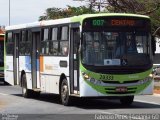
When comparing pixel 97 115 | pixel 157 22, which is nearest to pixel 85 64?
pixel 97 115

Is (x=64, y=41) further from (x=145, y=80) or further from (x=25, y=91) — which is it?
(x=25, y=91)

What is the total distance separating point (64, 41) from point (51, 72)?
164 cm

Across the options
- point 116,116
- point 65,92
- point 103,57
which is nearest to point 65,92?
point 65,92

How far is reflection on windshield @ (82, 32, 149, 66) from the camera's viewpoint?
735 inches

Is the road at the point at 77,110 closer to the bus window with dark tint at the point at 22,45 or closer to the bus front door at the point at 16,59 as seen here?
the bus window with dark tint at the point at 22,45

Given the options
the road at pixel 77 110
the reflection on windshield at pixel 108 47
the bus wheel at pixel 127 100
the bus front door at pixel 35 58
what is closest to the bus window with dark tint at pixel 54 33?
the bus front door at pixel 35 58

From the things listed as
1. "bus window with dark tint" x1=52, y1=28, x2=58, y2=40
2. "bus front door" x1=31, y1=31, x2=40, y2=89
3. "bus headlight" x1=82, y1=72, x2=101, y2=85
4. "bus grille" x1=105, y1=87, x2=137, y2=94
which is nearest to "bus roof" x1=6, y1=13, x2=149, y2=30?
"bus window with dark tint" x1=52, y1=28, x2=58, y2=40

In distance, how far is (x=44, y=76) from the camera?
22156 mm

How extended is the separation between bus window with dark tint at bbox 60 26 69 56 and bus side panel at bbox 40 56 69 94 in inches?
8.4

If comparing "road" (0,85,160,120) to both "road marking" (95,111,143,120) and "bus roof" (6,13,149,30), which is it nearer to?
"road marking" (95,111,143,120)

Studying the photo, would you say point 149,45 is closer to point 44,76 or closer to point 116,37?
point 116,37

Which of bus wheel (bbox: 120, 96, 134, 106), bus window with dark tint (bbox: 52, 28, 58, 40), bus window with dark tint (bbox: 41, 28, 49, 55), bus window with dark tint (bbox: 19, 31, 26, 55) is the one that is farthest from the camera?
bus window with dark tint (bbox: 19, 31, 26, 55)

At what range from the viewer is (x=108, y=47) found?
18750 millimetres

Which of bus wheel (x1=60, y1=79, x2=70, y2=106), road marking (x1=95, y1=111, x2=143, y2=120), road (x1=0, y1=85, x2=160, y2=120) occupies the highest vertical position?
bus wheel (x1=60, y1=79, x2=70, y2=106)
